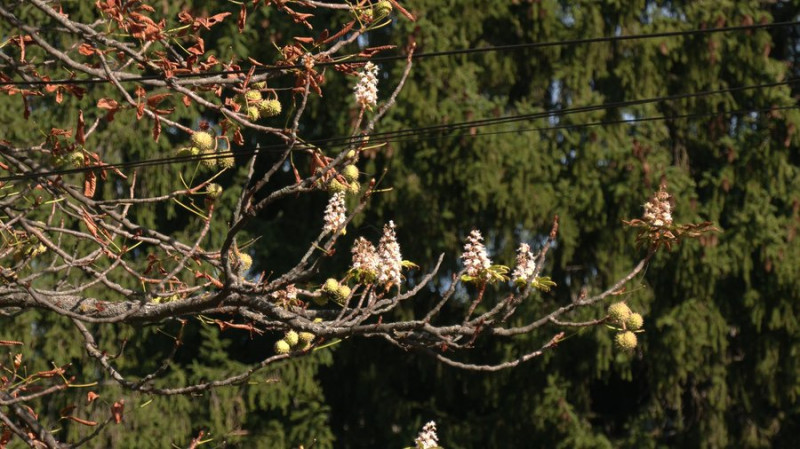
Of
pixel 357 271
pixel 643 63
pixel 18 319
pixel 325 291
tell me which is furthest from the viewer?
pixel 643 63

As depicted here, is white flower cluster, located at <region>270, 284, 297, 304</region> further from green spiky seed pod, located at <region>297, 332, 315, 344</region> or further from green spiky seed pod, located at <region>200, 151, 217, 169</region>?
green spiky seed pod, located at <region>200, 151, 217, 169</region>

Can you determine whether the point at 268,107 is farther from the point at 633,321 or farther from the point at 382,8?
the point at 633,321

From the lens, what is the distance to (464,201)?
1102 centimetres

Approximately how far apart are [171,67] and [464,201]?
6.47 metres

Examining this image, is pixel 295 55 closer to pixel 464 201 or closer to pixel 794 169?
pixel 464 201

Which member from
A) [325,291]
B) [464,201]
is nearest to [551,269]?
[464,201]

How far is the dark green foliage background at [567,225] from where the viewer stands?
10828mm

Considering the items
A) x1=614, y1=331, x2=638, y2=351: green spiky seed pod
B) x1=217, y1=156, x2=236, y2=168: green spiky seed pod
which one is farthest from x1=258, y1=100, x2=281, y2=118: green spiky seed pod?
x1=614, y1=331, x2=638, y2=351: green spiky seed pod

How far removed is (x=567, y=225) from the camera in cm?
1086

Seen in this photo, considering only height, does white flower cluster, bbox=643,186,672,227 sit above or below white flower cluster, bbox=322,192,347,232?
above

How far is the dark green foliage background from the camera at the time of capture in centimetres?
1083

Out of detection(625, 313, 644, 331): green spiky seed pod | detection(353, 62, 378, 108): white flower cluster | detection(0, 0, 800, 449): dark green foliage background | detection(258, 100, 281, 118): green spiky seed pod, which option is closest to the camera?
detection(353, 62, 378, 108): white flower cluster

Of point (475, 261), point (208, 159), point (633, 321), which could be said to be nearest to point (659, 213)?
point (633, 321)

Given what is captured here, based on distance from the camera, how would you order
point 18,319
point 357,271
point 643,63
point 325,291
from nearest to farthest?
point 357,271 < point 325,291 < point 18,319 < point 643,63
